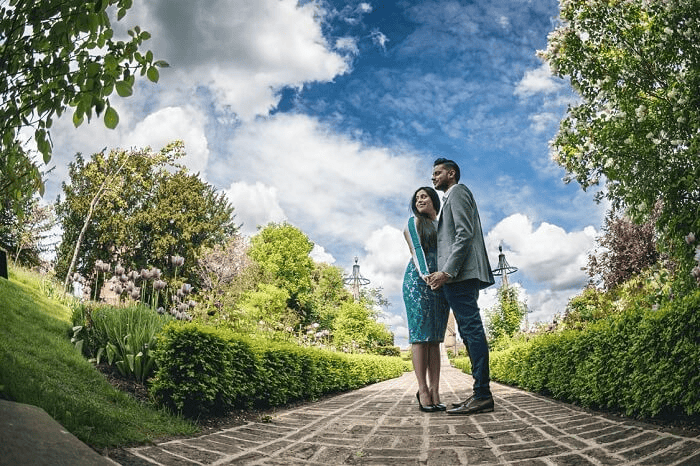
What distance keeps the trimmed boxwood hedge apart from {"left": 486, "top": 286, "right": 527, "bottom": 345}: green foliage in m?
19.5

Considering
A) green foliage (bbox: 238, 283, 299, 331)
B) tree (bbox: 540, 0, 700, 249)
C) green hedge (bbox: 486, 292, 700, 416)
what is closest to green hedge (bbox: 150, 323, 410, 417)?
green hedge (bbox: 486, 292, 700, 416)

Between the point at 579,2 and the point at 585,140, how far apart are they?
2799mm

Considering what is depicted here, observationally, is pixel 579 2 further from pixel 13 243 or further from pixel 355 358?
pixel 13 243

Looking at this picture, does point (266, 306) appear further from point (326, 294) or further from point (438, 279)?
point (438, 279)

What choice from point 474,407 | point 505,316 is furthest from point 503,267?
point 474,407

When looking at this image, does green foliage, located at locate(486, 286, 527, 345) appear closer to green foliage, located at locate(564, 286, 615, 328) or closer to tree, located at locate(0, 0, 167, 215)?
green foliage, located at locate(564, 286, 615, 328)

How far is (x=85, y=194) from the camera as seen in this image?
24516 mm

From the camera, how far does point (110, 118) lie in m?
2.35

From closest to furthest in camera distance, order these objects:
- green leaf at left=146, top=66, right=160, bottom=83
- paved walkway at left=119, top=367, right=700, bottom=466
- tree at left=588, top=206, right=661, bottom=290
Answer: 1. green leaf at left=146, top=66, right=160, bottom=83
2. paved walkway at left=119, top=367, right=700, bottom=466
3. tree at left=588, top=206, right=661, bottom=290

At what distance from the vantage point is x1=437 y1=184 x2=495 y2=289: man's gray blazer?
4027 millimetres

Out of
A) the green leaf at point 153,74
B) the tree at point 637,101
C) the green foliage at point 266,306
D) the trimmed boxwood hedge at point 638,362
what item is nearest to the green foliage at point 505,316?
the green foliage at point 266,306

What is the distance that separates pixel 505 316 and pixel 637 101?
18022 mm

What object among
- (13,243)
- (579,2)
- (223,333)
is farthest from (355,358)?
(13,243)

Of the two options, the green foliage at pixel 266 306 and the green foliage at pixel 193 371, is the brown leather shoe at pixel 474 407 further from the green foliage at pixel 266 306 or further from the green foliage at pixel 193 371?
the green foliage at pixel 266 306
